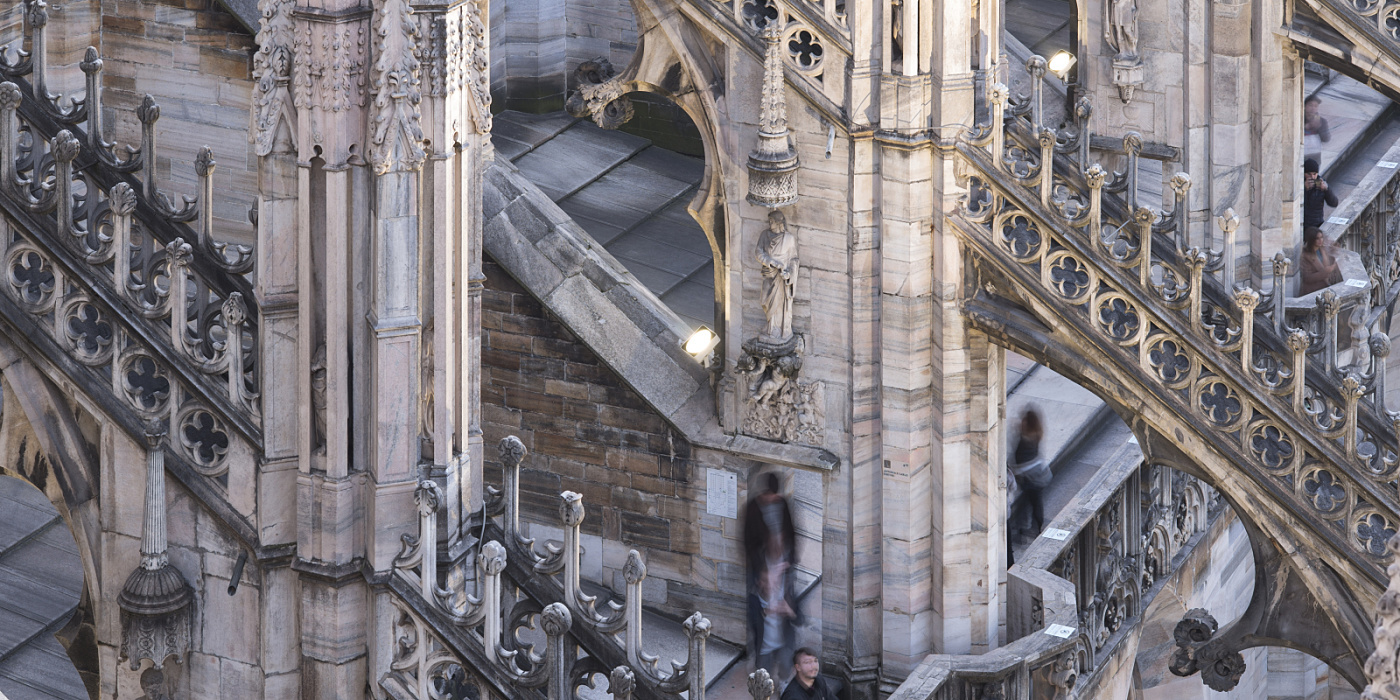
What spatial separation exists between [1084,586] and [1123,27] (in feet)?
14.6

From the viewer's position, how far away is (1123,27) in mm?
A: 20141

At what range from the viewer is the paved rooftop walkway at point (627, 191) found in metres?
21.4

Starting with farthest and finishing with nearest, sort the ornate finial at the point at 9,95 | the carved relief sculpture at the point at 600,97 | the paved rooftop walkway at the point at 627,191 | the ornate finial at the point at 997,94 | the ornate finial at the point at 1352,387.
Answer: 1. the paved rooftop walkway at the point at 627,191
2. the carved relief sculpture at the point at 600,97
3. the ornate finial at the point at 997,94
4. the ornate finial at the point at 1352,387
5. the ornate finial at the point at 9,95

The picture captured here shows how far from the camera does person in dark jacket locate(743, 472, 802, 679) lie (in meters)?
17.4

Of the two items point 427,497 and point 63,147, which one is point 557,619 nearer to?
point 427,497

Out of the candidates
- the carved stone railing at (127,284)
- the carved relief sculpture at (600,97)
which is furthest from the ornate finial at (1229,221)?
the carved stone railing at (127,284)

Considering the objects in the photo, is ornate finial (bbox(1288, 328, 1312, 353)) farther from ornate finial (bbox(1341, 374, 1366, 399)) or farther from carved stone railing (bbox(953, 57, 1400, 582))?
ornate finial (bbox(1341, 374, 1366, 399))

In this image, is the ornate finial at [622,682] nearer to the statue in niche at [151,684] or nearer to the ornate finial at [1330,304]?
the statue in niche at [151,684]

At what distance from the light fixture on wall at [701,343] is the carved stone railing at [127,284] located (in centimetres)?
514

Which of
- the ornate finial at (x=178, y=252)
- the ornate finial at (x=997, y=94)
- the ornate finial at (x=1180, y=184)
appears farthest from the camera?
the ornate finial at (x=1180, y=184)

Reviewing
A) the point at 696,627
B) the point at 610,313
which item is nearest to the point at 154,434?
the point at 696,627

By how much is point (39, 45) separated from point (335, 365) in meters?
2.24

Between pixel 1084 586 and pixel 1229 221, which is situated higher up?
pixel 1229 221

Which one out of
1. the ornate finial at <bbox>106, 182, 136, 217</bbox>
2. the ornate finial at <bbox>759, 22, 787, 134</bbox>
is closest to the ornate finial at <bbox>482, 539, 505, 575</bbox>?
the ornate finial at <bbox>106, 182, 136, 217</bbox>
